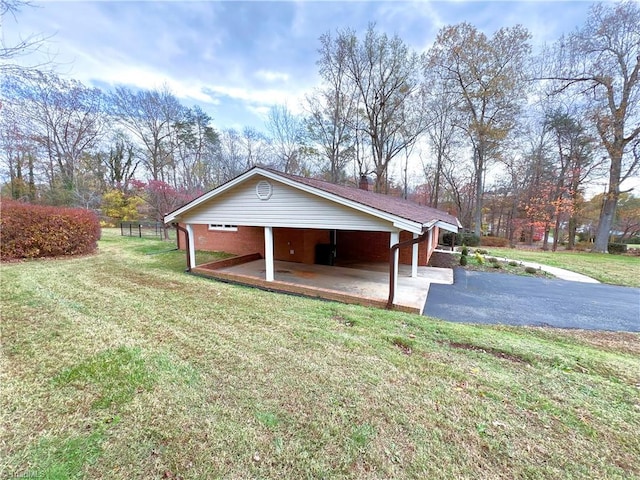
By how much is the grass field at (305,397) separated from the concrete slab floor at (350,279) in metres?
1.60

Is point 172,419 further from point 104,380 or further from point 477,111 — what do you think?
point 477,111

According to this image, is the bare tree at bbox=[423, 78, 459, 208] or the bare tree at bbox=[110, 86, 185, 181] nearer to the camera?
the bare tree at bbox=[423, 78, 459, 208]

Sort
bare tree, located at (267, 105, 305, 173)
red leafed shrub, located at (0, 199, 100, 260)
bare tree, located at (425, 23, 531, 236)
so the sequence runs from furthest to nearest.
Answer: bare tree, located at (267, 105, 305, 173) < bare tree, located at (425, 23, 531, 236) < red leafed shrub, located at (0, 199, 100, 260)

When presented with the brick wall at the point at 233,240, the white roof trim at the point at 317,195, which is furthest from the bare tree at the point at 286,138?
the white roof trim at the point at 317,195

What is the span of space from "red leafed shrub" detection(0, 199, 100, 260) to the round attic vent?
8.76 metres

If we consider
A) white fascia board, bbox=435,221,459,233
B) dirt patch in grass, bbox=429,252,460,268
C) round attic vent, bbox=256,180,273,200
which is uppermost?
round attic vent, bbox=256,180,273,200

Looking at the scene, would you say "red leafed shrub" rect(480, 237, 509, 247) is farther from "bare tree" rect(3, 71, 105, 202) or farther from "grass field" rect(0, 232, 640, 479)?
"bare tree" rect(3, 71, 105, 202)

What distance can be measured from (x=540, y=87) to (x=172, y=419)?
25233 mm

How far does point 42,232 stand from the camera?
31.9 feet

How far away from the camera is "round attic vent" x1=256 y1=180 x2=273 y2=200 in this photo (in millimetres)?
7410

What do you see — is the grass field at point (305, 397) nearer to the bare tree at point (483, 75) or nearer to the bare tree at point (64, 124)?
the bare tree at point (483, 75)

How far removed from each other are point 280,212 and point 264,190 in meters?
0.81

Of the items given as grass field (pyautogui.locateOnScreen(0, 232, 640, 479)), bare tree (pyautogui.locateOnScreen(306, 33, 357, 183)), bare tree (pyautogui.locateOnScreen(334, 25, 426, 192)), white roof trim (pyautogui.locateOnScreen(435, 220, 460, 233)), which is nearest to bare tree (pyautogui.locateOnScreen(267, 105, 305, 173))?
bare tree (pyautogui.locateOnScreen(306, 33, 357, 183))

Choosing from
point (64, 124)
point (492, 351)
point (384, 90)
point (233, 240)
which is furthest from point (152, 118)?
point (492, 351)
